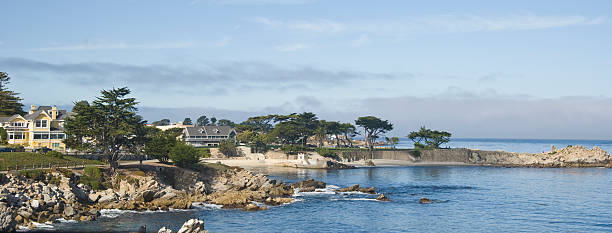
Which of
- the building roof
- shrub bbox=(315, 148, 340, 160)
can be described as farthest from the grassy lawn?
the building roof

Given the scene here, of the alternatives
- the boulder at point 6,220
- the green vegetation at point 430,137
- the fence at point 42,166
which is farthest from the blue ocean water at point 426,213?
the green vegetation at point 430,137

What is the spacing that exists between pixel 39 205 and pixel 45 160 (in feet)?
63.3

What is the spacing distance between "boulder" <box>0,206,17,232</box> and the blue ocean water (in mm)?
3986

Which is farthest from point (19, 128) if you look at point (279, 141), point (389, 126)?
point (389, 126)

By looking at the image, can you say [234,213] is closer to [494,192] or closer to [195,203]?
[195,203]

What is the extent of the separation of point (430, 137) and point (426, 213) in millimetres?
110629

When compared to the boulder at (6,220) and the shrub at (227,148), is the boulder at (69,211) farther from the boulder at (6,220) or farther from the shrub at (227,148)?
the shrub at (227,148)

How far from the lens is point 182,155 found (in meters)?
77.5

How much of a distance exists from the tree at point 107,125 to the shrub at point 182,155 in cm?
682

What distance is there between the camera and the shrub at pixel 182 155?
3046 inches

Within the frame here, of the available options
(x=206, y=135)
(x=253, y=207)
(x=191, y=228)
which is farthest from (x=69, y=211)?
(x=206, y=135)

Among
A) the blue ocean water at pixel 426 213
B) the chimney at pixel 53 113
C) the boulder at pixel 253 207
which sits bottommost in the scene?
the blue ocean water at pixel 426 213

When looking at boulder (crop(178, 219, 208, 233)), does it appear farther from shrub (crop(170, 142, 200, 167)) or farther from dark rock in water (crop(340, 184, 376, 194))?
dark rock in water (crop(340, 184, 376, 194))

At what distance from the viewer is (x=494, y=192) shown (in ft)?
286
